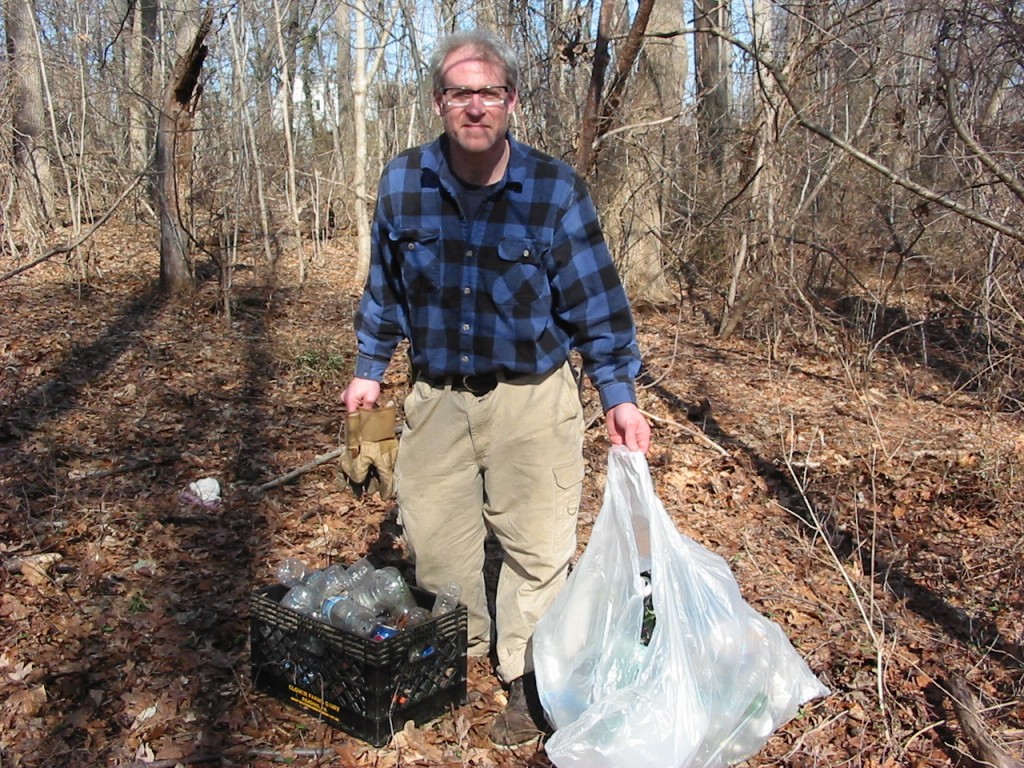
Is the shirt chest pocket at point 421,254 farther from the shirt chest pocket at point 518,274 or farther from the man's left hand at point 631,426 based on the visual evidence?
the man's left hand at point 631,426

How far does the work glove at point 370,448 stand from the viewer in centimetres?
300

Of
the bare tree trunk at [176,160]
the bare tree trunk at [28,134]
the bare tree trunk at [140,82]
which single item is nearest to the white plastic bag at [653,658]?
the bare tree trunk at [176,160]

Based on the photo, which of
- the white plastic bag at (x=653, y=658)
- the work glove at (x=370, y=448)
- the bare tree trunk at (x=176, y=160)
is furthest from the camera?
the bare tree trunk at (x=176, y=160)

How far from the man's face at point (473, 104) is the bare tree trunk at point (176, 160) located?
21.6 ft

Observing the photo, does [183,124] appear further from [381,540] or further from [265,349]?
[381,540]

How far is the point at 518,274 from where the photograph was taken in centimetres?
268

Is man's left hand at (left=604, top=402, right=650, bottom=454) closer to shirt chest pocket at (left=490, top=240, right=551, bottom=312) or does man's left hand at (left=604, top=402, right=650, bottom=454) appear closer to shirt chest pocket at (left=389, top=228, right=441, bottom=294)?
shirt chest pocket at (left=490, top=240, right=551, bottom=312)

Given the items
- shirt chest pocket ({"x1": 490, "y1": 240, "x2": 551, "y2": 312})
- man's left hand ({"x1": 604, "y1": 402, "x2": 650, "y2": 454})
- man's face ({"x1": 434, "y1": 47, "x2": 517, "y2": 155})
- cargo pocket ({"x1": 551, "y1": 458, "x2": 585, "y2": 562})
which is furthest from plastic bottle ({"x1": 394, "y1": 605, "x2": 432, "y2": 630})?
man's face ({"x1": 434, "y1": 47, "x2": 517, "y2": 155})

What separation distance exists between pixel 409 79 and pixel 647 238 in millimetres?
7623

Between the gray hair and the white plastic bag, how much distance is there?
114 centimetres

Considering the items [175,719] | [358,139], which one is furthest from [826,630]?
[358,139]

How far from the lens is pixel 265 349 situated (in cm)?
813

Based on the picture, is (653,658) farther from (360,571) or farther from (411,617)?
(360,571)

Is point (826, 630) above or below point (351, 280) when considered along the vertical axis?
below
